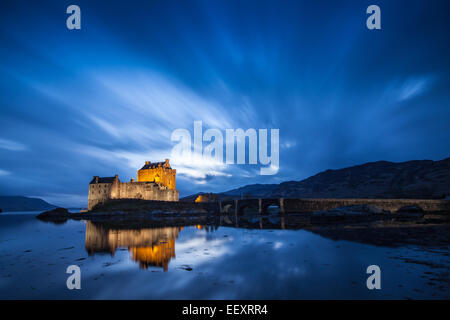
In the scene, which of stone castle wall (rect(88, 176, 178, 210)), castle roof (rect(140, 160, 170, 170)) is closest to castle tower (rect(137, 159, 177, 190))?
castle roof (rect(140, 160, 170, 170))

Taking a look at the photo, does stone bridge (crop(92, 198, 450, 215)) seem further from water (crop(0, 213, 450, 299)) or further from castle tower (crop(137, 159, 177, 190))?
water (crop(0, 213, 450, 299))

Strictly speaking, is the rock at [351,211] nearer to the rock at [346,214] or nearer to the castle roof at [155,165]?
the rock at [346,214]

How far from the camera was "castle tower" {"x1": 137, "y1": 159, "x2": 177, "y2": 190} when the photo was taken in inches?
3280

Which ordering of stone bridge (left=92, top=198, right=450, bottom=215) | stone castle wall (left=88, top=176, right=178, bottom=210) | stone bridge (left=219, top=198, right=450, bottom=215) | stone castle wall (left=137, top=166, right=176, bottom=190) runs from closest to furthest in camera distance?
stone bridge (left=219, top=198, right=450, bottom=215) → stone bridge (left=92, top=198, right=450, bottom=215) → stone castle wall (left=88, top=176, right=178, bottom=210) → stone castle wall (left=137, top=166, right=176, bottom=190)

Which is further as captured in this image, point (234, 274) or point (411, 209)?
point (411, 209)

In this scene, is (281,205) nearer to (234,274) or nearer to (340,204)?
(340,204)

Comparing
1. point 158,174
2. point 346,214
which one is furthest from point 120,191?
point 346,214

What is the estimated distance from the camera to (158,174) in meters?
83.3
